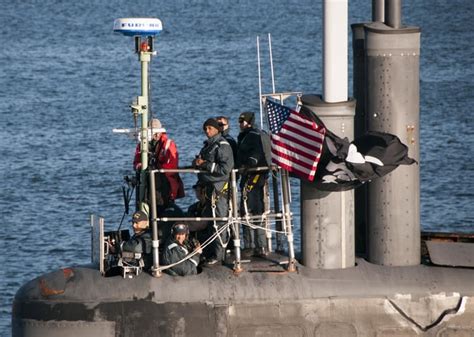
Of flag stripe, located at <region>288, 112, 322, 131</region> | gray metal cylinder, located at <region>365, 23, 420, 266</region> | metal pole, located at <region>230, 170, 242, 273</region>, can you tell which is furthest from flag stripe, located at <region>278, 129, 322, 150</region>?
gray metal cylinder, located at <region>365, 23, 420, 266</region>

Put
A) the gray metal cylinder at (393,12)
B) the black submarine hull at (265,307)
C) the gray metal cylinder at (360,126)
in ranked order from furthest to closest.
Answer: the gray metal cylinder at (360,126) < the gray metal cylinder at (393,12) < the black submarine hull at (265,307)

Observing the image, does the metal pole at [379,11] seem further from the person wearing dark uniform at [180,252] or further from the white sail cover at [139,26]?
the person wearing dark uniform at [180,252]

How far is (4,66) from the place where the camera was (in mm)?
91688

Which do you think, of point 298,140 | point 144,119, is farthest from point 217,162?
point 298,140

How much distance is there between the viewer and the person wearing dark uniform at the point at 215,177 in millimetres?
22016

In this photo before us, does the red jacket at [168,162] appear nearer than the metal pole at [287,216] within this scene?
No

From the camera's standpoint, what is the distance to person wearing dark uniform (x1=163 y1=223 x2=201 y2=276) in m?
21.3

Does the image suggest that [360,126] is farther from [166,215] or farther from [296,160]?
[166,215]

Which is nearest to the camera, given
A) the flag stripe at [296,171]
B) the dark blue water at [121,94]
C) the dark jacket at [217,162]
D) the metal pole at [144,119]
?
the flag stripe at [296,171]

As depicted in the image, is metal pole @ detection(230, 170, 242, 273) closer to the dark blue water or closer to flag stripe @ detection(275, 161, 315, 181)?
flag stripe @ detection(275, 161, 315, 181)

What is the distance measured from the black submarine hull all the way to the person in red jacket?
89.1 inches

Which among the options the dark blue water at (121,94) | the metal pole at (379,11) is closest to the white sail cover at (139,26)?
the metal pole at (379,11)

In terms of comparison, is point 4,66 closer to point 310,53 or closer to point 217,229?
point 310,53

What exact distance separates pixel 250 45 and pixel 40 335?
7722 cm
